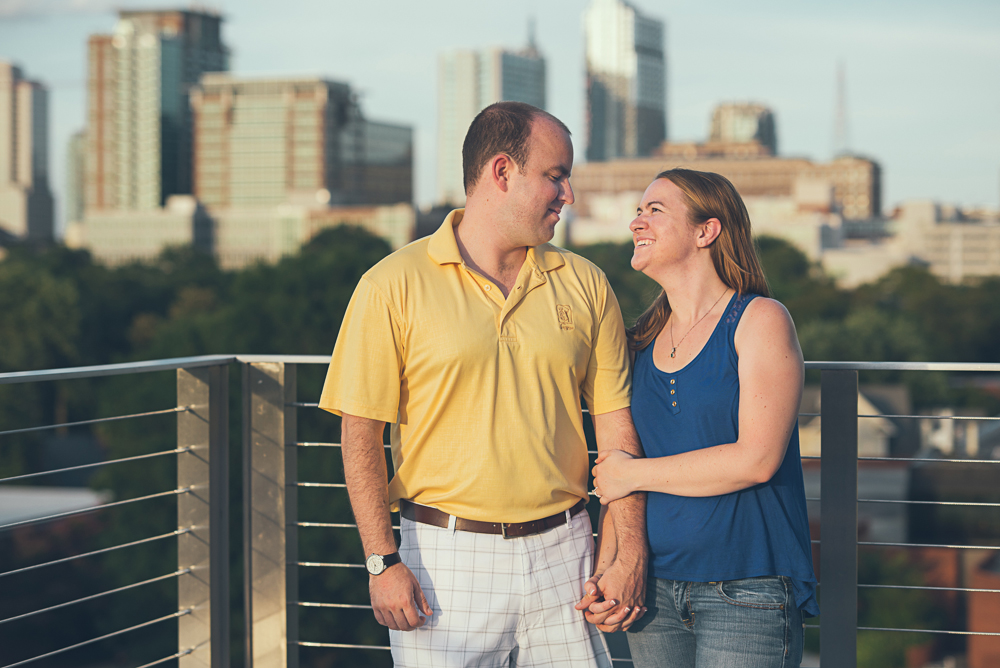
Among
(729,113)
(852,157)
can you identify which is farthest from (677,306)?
(729,113)

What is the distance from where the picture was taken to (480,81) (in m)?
155

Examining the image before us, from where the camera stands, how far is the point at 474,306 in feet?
6.94

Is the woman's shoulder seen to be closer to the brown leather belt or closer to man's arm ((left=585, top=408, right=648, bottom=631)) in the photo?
man's arm ((left=585, top=408, right=648, bottom=631))

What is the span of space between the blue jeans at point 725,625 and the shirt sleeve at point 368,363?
0.70m

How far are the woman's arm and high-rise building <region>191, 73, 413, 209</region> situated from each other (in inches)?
3804

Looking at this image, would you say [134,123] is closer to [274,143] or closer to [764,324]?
[274,143]

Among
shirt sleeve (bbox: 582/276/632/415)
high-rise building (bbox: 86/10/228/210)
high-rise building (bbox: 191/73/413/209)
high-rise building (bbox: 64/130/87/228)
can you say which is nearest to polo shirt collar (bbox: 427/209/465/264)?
shirt sleeve (bbox: 582/276/632/415)

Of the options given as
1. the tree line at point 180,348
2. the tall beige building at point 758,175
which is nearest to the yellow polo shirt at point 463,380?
the tree line at point 180,348

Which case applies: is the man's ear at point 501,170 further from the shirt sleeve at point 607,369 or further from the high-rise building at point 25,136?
the high-rise building at point 25,136

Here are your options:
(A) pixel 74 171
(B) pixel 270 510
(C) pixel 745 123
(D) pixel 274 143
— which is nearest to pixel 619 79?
(C) pixel 745 123

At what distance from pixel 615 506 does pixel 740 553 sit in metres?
0.27

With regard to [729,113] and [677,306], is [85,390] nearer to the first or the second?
[677,306]

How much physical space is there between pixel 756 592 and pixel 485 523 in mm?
562

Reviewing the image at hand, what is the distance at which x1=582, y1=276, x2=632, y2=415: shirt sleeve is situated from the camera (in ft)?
7.25
